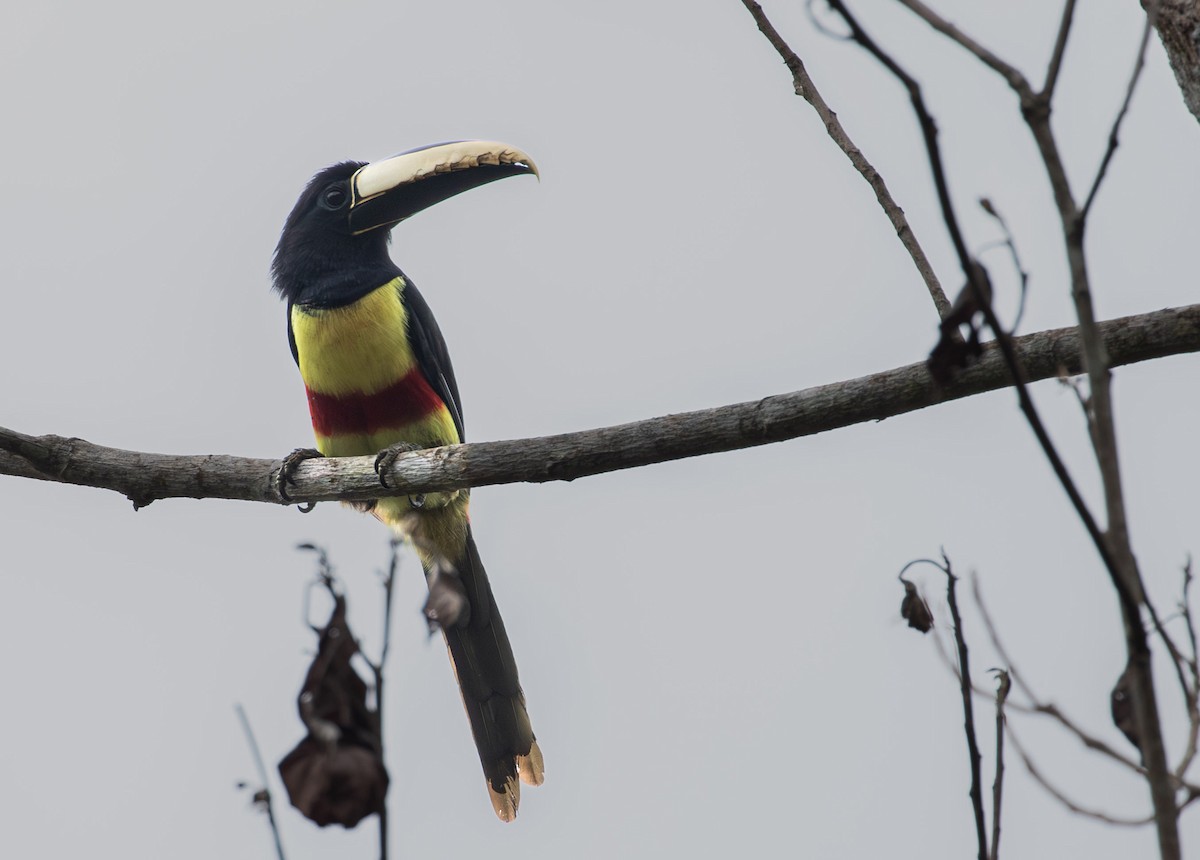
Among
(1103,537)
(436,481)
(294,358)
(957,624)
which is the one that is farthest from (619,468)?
(294,358)

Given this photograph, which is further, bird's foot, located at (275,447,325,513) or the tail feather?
the tail feather

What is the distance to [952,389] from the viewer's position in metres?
3.25

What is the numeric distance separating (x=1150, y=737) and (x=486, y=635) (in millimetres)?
4591

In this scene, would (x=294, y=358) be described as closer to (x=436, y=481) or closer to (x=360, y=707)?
(x=436, y=481)

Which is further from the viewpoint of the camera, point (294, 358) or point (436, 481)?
point (294, 358)

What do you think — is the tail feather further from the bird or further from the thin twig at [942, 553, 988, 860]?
the thin twig at [942, 553, 988, 860]

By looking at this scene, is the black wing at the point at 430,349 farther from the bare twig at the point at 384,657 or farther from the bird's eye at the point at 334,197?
the bare twig at the point at 384,657

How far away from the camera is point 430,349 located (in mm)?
5773

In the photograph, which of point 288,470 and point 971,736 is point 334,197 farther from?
point 971,736

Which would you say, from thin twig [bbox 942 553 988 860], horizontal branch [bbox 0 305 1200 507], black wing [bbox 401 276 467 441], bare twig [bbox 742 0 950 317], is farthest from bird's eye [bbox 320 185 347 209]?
thin twig [bbox 942 553 988 860]

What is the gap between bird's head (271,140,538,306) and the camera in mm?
5945

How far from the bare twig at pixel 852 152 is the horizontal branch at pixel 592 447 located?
288 millimetres

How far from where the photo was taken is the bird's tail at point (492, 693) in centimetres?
551

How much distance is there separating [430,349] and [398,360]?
28cm
